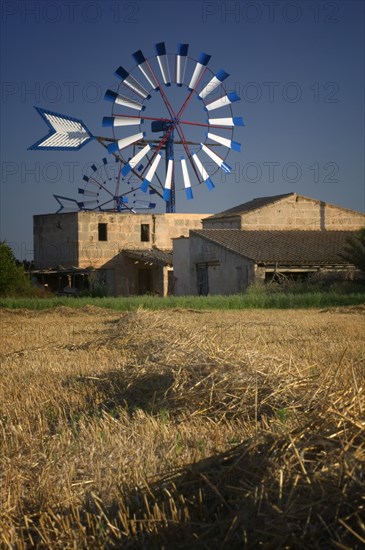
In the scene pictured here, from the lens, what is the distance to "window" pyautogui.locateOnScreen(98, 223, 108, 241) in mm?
49250

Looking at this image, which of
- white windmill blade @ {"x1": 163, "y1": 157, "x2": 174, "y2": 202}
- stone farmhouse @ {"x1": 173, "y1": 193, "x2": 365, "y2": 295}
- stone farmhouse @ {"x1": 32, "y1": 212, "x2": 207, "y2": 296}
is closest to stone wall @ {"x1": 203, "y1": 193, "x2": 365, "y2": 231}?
stone farmhouse @ {"x1": 173, "y1": 193, "x2": 365, "y2": 295}

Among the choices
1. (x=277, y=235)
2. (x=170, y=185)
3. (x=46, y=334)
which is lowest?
(x=46, y=334)

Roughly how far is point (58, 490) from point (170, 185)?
47195 mm

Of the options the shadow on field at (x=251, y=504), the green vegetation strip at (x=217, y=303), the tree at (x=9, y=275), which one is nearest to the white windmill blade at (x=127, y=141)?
the tree at (x=9, y=275)

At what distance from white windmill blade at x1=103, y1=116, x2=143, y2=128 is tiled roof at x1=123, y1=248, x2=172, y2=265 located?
24.5 ft

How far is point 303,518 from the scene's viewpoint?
316cm

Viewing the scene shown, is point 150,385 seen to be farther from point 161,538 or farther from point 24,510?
point 161,538

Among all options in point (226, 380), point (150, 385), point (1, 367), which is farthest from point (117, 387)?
point (1, 367)

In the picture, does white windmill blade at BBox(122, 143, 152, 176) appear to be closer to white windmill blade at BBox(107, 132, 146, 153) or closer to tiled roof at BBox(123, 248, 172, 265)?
white windmill blade at BBox(107, 132, 146, 153)

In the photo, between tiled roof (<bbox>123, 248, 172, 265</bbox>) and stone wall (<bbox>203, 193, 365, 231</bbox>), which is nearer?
tiled roof (<bbox>123, 248, 172, 265</bbox>)

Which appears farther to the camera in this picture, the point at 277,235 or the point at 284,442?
the point at 277,235

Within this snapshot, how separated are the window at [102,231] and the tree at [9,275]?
13.5 m

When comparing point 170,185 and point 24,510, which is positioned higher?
point 170,185

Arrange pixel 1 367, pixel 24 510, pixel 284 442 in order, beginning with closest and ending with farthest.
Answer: pixel 284 442
pixel 24 510
pixel 1 367
